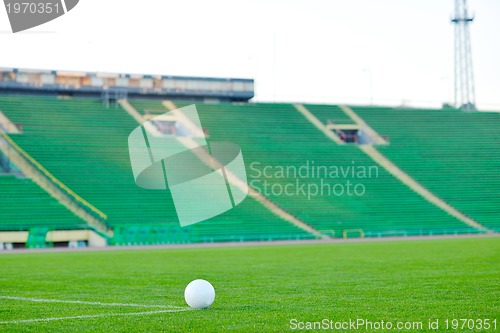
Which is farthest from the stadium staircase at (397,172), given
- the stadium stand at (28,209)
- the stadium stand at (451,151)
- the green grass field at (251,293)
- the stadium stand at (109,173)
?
the green grass field at (251,293)

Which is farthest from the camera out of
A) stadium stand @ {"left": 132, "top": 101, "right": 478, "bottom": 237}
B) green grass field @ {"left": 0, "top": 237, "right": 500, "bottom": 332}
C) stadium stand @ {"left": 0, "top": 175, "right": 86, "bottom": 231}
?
stadium stand @ {"left": 132, "top": 101, "right": 478, "bottom": 237}

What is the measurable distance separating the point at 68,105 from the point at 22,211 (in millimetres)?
11998

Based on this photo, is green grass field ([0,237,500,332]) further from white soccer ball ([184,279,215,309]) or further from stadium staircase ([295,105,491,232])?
stadium staircase ([295,105,491,232])

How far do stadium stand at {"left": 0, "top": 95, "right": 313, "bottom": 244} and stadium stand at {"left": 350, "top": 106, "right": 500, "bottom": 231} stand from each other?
34.2 feet

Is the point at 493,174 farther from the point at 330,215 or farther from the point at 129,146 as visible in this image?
the point at 129,146

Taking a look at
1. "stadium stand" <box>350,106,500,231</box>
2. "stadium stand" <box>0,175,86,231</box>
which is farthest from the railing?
"stadium stand" <box>350,106,500,231</box>

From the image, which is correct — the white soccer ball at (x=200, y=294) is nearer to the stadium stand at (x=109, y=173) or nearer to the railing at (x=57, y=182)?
the stadium stand at (x=109, y=173)

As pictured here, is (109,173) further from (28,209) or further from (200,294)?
(200,294)

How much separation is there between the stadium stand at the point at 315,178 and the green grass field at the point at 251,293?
1854 centimetres

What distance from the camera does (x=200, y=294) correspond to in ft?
31.5

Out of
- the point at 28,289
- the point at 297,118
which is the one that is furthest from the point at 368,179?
the point at 28,289

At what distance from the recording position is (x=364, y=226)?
124 ft

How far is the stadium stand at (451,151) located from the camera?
41.7 metres

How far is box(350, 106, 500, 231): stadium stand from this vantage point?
137ft
